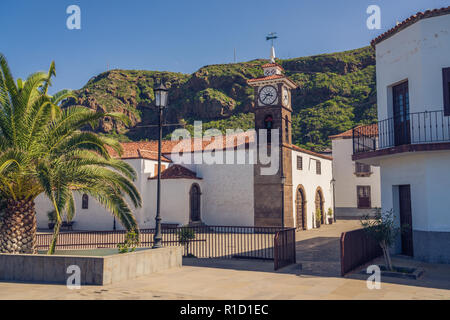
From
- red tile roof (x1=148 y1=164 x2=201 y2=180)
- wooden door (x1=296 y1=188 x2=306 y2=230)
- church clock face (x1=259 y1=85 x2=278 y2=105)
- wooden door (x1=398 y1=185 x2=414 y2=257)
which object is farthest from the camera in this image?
wooden door (x1=296 y1=188 x2=306 y2=230)

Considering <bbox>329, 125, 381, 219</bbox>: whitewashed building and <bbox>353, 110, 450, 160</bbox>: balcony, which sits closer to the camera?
<bbox>353, 110, 450, 160</bbox>: balcony

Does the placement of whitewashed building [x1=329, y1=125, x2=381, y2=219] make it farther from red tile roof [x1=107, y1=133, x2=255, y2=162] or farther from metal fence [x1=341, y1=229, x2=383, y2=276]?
metal fence [x1=341, y1=229, x2=383, y2=276]

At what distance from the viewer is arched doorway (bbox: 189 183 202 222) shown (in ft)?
97.6

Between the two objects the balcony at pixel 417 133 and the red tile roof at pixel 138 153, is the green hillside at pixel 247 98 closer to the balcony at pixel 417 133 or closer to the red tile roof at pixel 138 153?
the red tile roof at pixel 138 153

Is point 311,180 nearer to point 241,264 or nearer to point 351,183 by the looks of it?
point 351,183

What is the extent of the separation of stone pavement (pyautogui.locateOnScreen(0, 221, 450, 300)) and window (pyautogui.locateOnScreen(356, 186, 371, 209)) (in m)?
30.0

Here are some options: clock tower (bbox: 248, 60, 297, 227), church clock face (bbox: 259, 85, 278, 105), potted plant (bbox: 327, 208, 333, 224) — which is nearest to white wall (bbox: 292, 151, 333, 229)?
potted plant (bbox: 327, 208, 333, 224)

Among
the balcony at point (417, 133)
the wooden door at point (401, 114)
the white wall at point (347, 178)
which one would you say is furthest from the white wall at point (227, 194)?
the white wall at point (347, 178)

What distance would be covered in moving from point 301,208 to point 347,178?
13667 millimetres

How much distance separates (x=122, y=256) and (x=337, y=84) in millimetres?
83752

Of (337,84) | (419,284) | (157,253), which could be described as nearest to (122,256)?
(157,253)

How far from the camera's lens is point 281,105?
92.6 feet
